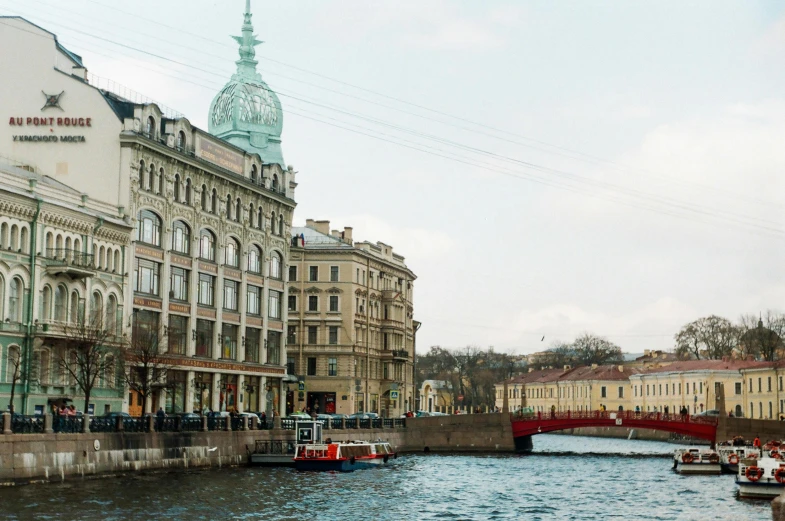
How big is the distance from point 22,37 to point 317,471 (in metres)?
29.0

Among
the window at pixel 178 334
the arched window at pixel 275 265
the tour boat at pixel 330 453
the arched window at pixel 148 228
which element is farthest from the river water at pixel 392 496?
the arched window at pixel 275 265

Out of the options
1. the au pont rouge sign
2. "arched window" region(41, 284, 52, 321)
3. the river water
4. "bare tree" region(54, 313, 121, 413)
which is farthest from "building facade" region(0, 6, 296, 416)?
the river water

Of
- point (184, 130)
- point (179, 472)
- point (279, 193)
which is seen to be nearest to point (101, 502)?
point (179, 472)

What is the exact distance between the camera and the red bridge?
87312 millimetres

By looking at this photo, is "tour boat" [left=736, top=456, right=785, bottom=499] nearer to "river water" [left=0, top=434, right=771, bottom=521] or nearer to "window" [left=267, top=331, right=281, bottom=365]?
"river water" [left=0, top=434, right=771, bottom=521]

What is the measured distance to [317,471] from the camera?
63594 mm

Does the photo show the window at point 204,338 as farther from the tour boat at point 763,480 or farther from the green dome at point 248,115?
the tour boat at point 763,480

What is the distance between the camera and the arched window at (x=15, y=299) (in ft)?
187

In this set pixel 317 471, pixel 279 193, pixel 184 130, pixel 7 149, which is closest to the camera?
pixel 317 471

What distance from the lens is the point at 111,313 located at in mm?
64750

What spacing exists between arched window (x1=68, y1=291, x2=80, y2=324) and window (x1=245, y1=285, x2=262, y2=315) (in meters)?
21.4

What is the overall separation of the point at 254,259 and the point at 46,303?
25.3 meters

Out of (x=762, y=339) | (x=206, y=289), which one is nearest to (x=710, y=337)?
(x=762, y=339)

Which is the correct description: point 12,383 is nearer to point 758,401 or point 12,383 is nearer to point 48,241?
point 48,241
